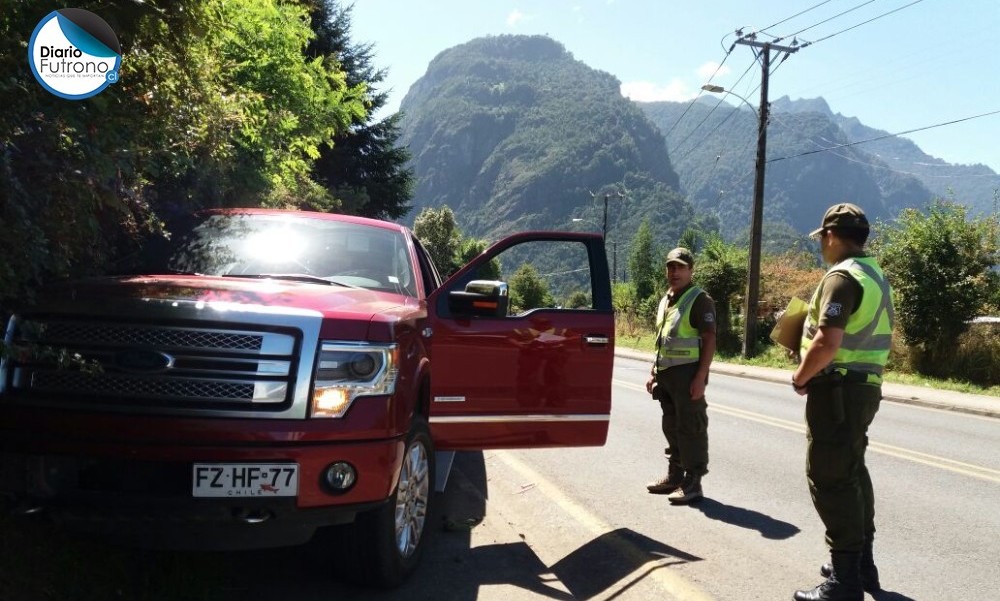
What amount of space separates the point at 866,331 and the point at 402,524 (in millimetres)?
2475

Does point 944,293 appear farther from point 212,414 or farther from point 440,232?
point 440,232

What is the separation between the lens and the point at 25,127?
322 cm

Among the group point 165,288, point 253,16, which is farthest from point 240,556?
point 253,16

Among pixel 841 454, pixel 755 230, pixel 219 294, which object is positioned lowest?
pixel 841 454

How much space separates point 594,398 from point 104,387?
9.76 feet

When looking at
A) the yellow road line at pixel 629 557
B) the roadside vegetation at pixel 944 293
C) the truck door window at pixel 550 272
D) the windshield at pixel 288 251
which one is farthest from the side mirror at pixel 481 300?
the truck door window at pixel 550 272

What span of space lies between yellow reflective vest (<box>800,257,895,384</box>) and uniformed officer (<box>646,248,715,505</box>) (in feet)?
6.19

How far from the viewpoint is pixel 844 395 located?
12.5 feet

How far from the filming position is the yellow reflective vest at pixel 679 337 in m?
5.88

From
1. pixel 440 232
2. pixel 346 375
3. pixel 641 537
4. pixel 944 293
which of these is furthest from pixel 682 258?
pixel 440 232

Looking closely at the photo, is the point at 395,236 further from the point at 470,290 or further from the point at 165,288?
the point at 165,288

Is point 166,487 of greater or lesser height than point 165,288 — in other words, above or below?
below

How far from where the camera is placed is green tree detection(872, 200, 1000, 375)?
18266 mm

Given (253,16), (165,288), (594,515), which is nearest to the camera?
(165,288)
